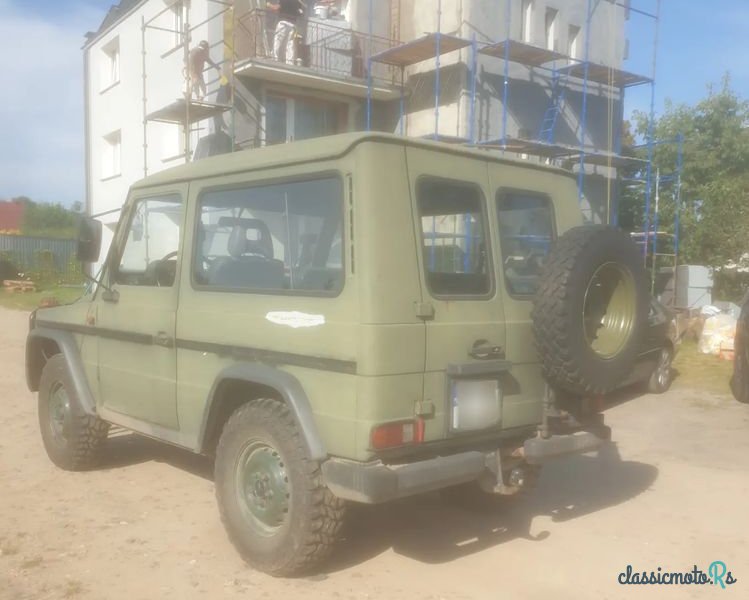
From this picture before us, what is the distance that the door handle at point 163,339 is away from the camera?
15.8ft

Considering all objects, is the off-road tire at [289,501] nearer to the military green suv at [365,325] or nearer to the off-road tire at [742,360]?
the military green suv at [365,325]

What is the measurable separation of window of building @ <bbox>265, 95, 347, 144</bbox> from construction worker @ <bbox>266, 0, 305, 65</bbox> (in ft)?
3.16

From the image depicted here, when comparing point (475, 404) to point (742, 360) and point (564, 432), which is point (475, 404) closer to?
point (564, 432)

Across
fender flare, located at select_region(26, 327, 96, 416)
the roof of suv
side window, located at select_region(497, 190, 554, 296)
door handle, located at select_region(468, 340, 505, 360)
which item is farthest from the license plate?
fender flare, located at select_region(26, 327, 96, 416)

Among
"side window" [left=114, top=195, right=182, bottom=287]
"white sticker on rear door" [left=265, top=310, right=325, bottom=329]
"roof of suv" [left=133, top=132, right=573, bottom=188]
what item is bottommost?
"white sticker on rear door" [left=265, top=310, right=325, bottom=329]

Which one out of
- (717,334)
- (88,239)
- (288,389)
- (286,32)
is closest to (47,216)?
(286,32)

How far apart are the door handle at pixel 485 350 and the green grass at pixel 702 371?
722 cm

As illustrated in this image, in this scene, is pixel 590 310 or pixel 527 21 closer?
pixel 590 310

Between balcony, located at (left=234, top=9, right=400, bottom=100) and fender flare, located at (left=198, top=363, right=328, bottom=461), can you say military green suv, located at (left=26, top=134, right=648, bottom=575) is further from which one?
balcony, located at (left=234, top=9, right=400, bottom=100)

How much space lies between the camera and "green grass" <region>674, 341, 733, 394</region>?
1066 cm

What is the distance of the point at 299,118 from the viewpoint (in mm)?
16500

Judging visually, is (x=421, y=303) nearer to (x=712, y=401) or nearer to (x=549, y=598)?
(x=549, y=598)

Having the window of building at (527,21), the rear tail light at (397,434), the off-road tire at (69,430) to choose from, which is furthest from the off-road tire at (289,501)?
the window of building at (527,21)

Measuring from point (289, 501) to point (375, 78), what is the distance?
14049mm
